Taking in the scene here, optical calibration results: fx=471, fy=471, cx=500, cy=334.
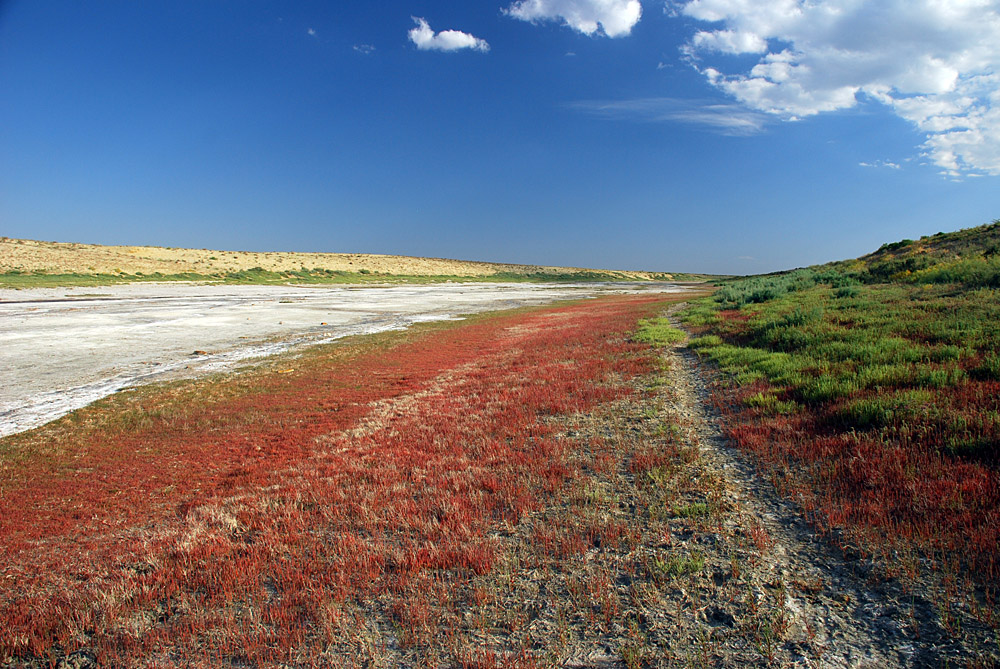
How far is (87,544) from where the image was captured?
5719 millimetres

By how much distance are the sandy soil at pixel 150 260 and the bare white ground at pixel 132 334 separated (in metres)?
26.7

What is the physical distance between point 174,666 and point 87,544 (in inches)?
123

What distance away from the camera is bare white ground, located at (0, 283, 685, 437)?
13.8m

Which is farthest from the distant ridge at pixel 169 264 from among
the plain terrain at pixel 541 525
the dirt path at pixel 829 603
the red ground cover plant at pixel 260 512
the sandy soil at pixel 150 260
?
the dirt path at pixel 829 603

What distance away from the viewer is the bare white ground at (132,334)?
1377cm

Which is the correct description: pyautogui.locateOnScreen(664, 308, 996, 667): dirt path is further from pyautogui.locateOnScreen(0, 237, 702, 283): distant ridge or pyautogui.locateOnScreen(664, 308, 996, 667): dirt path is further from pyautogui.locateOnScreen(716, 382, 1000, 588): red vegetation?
pyautogui.locateOnScreen(0, 237, 702, 283): distant ridge

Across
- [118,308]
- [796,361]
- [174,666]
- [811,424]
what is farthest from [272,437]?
[118,308]

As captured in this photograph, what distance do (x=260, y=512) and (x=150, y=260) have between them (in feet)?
317

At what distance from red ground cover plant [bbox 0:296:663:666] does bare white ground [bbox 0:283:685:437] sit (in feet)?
9.21

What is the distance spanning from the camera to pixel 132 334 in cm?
2375

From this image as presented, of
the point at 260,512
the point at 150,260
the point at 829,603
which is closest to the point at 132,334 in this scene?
the point at 260,512

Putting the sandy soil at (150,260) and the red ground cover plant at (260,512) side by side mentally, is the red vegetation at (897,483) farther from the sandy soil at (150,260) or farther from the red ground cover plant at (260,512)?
the sandy soil at (150,260)

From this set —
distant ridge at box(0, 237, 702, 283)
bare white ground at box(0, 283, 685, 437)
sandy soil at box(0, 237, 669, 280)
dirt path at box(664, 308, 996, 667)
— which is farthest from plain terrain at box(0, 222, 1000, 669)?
sandy soil at box(0, 237, 669, 280)

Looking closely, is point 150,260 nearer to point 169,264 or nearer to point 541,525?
point 169,264
